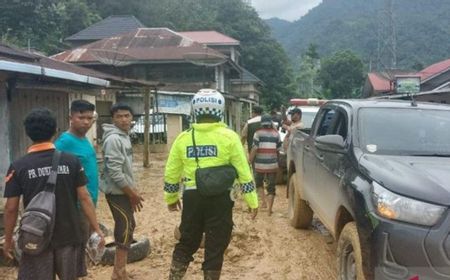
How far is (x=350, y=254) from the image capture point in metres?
4.14

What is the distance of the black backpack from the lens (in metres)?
3.11

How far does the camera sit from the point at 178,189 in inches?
172

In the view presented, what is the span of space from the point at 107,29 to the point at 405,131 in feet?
123

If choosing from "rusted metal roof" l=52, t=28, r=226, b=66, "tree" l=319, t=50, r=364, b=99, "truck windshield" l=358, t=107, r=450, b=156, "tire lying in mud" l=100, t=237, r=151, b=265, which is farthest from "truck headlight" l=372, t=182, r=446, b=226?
"tree" l=319, t=50, r=364, b=99

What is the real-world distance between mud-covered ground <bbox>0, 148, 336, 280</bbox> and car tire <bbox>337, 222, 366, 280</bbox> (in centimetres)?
100

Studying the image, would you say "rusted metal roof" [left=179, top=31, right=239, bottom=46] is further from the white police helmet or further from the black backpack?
the black backpack

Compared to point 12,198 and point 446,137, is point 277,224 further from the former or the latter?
point 12,198

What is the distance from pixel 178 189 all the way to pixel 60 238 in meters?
1.27

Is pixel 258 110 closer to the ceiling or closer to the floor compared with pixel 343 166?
closer to the ceiling

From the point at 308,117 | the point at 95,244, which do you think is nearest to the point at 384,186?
the point at 95,244

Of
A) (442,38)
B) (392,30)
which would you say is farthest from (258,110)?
(442,38)

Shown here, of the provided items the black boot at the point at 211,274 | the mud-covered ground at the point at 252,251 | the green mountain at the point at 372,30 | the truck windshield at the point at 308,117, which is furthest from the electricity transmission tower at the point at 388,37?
the black boot at the point at 211,274

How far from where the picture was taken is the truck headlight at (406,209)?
3.22 m

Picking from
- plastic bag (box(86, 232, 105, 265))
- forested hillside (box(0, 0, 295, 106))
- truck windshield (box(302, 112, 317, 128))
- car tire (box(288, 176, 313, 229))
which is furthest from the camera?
forested hillside (box(0, 0, 295, 106))
